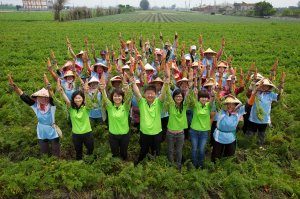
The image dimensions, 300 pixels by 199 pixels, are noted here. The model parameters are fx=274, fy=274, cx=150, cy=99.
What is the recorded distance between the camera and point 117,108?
223 inches

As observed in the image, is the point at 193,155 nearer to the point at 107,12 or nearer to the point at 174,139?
the point at 174,139

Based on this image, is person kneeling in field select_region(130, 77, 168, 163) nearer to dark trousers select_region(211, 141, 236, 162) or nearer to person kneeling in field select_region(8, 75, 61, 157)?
dark trousers select_region(211, 141, 236, 162)

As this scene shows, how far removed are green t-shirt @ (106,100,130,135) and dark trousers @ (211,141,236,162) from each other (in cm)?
198

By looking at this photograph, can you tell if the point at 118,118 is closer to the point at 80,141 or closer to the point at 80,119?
the point at 80,119

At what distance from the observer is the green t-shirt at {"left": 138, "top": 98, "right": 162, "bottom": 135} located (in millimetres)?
5566

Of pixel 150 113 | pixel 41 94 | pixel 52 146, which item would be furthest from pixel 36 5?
pixel 150 113

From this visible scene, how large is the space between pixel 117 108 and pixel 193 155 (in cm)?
197

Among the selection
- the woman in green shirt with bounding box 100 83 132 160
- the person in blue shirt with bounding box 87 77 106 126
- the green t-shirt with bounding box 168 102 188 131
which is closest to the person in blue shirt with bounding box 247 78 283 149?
the green t-shirt with bounding box 168 102 188 131

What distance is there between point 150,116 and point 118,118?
66 centimetres

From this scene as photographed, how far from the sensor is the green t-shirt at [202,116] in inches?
225

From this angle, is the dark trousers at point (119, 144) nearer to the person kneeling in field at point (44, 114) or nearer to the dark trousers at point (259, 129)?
the person kneeling in field at point (44, 114)

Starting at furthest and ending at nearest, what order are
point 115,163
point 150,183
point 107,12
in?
point 107,12 → point 115,163 → point 150,183

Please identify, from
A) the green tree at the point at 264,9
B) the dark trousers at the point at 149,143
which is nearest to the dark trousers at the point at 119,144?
the dark trousers at the point at 149,143

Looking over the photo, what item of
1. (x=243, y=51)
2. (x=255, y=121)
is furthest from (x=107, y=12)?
(x=255, y=121)
